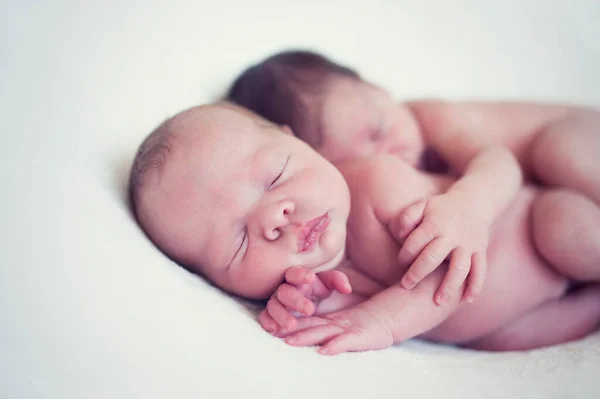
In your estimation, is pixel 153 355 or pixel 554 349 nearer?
pixel 153 355

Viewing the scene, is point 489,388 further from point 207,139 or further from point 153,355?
point 207,139

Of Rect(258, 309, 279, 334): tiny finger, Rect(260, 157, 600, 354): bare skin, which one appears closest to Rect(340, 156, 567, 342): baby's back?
Rect(260, 157, 600, 354): bare skin

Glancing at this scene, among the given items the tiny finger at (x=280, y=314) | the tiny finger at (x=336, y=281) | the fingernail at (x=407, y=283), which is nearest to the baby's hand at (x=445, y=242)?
the fingernail at (x=407, y=283)

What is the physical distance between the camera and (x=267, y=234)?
0.80 metres

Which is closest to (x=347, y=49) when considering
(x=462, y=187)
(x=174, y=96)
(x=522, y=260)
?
(x=174, y=96)

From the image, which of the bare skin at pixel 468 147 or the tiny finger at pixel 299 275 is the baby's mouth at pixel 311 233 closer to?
the tiny finger at pixel 299 275

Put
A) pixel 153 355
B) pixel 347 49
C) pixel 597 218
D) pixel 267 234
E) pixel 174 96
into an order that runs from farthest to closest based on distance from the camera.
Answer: pixel 347 49, pixel 174 96, pixel 597 218, pixel 267 234, pixel 153 355

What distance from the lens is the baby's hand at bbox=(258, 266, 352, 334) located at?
2.49 ft

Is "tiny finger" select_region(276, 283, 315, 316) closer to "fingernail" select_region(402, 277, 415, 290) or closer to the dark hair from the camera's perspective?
"fingernail" select_region(402, 277, 415, 290)

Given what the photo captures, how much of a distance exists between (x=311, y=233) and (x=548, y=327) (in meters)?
0.54

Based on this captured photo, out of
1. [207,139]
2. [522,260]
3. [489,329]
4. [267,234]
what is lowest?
[489,329]

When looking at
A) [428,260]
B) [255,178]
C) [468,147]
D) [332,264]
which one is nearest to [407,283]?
[428,260]

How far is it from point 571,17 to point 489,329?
1.06 meters

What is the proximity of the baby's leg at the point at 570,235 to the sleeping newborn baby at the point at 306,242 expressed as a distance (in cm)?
1
